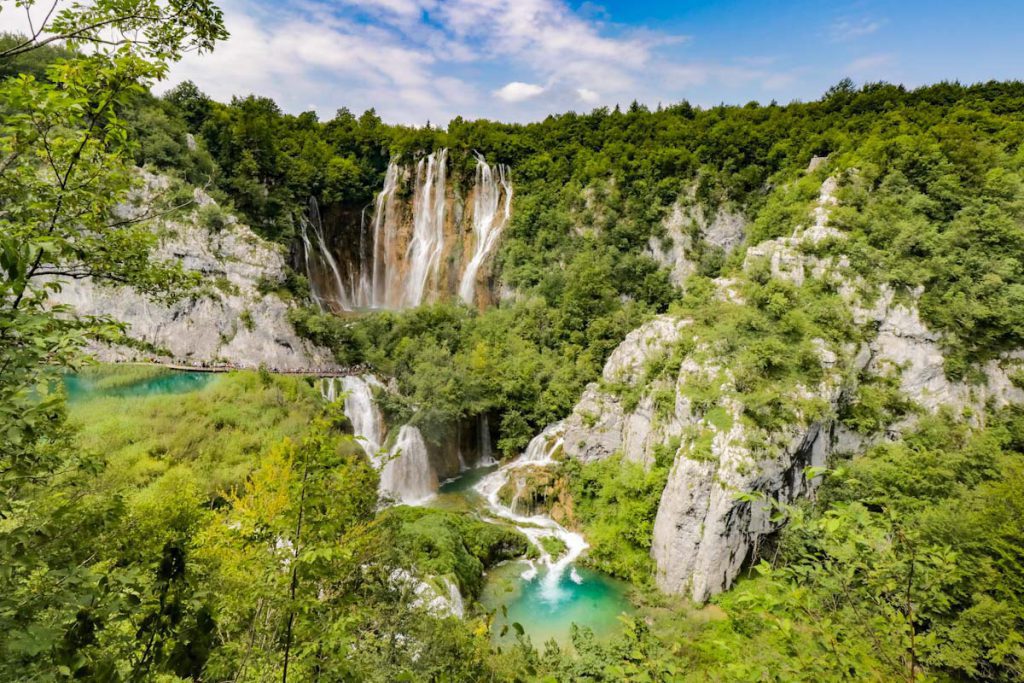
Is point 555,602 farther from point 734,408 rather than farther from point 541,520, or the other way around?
point 734,408

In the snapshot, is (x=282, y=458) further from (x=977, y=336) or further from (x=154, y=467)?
(x=977, y=336)

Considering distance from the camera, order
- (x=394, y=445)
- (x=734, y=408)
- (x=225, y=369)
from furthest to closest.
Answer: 1. (x=225, y=369)
2. (x=394, y=445)
3. (x=734, y=408)

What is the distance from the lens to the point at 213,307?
78.1 ft

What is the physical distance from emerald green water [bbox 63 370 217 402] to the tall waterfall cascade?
13244 mm

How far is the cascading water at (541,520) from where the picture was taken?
14987mm

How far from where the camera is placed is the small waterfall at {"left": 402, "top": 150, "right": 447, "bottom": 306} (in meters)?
31.9

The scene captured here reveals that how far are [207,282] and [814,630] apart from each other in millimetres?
28152

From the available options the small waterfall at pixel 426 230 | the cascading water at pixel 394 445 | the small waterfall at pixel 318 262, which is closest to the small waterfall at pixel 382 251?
the small waterfall at pixel 426 230

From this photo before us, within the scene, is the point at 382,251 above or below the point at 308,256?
above

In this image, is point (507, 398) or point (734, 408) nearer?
point (734, 408)

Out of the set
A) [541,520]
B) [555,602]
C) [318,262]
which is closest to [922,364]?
[541,520]

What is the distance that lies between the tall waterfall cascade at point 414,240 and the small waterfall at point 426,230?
2.8 inches

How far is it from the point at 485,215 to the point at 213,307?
59.5 feet

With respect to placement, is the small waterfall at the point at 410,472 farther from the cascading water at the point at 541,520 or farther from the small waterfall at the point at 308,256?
the small waterfall at the point at 308,256
